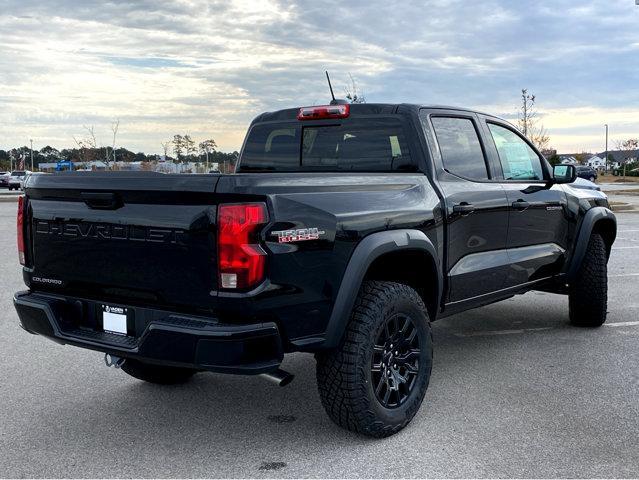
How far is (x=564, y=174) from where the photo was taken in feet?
18.8

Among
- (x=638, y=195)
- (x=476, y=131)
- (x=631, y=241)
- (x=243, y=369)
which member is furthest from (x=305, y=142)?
(x=638, y=195)

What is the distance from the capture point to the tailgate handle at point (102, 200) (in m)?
3.52

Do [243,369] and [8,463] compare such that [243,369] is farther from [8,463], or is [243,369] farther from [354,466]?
[8,463]

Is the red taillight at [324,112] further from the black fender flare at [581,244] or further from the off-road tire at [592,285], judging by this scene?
the off-road tire at [592,285]

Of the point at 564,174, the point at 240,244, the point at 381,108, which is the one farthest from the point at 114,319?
the point at 564,174

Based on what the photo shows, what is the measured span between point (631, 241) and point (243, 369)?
39.6 feet

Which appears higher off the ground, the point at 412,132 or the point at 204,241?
the point at 412,132

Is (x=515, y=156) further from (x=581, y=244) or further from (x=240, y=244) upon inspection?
(x=240, y=244)

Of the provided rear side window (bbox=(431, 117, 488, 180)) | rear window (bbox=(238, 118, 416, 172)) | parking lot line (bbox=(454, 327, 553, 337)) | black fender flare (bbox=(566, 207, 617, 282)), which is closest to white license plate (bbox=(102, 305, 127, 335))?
rear window (bbox=(238, 118, 416, 172))

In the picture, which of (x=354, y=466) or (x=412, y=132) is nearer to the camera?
(x=354, y=466)

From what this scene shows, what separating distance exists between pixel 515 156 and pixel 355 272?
98.7 inches

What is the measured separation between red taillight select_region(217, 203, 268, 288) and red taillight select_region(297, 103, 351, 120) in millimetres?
1806

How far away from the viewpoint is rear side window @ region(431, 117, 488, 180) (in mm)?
4738

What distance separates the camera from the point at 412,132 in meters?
4.57
